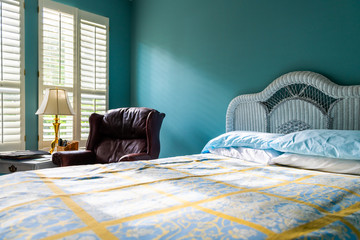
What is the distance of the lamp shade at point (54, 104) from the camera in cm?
268

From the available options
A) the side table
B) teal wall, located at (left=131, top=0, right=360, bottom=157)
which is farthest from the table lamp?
teal wall, located at (left=131, top=0, right=360, bottom=157)

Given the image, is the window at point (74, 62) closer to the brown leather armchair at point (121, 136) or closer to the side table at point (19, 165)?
the brown leather armchair at point (121, 136)

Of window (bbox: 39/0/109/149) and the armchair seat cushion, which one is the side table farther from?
window (bbox: 39/0/109/149)

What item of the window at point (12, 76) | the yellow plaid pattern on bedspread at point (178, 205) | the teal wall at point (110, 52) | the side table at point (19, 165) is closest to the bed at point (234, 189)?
the yellow plaid pattern on bedspread at point (178, 205)

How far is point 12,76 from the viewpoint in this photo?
2.85 metres

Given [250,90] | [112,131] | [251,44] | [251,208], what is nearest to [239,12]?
[251,44]

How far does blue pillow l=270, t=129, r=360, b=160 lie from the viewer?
1.40 meters

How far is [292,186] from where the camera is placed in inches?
45.8

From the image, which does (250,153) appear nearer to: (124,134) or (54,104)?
(124,134)

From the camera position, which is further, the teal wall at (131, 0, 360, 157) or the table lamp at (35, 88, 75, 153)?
the table lamp at (35, 88, 75, 153)

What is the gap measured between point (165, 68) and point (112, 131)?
A: 3.74 ft

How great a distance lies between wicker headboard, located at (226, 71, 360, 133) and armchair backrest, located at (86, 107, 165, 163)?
0.79m

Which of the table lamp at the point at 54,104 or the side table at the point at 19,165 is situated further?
the table lamp at the point at 54,104

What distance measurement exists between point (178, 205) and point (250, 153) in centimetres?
118
